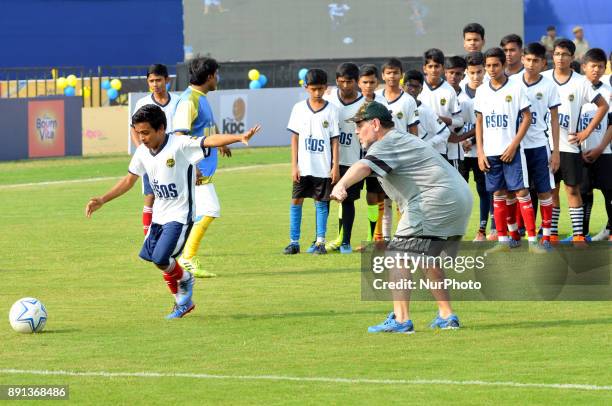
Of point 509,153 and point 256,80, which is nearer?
point 509,153

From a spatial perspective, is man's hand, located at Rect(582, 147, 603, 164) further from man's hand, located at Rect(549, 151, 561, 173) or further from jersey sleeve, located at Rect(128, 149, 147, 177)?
jersey sleeve, located at Rect(128, 149, 147, 177)

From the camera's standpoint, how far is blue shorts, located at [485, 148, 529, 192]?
1422cm

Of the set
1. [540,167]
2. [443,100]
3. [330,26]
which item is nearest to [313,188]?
[443,100]

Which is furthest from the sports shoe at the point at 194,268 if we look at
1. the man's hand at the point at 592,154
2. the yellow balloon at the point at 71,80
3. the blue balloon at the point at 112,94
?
the yellow balloon at the point at 71,80

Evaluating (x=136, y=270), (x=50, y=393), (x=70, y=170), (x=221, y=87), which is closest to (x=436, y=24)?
(x=221, y=87)

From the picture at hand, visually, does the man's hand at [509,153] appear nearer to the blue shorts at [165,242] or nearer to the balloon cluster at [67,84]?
the blue shorts at [165,242]

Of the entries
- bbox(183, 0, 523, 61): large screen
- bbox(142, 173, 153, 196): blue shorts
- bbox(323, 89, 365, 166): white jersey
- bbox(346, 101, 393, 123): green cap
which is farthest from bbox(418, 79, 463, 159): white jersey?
bbox(183, 0, 523, 61): large screen

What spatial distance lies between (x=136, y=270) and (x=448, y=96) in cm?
431

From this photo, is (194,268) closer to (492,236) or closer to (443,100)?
(443,100)

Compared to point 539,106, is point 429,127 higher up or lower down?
lower down

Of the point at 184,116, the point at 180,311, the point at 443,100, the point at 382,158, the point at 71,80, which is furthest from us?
the point at 71,80

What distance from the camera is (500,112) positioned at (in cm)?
1422

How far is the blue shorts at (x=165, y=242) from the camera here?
10.7 metres

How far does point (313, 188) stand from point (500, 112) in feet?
7.93
